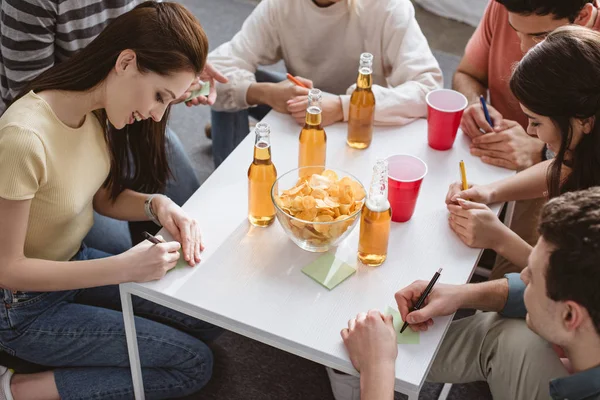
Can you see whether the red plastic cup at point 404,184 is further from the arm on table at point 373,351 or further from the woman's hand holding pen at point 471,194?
the arm on table at point 373,351

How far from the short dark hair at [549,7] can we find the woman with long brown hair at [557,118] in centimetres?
20

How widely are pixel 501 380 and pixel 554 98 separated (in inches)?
23.0

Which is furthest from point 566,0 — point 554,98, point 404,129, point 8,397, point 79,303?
point 8,397

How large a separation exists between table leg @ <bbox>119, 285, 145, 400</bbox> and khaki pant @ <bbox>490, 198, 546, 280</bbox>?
1020 millimetres

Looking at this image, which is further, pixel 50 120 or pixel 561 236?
pixel 50 120

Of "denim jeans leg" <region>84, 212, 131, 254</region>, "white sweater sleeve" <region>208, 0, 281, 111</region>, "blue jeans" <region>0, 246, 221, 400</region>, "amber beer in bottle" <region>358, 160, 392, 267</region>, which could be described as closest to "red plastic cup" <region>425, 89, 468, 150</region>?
"amber beer in bottle" <region>358, 160, 392, 267</region>

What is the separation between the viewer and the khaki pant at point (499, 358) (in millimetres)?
1366

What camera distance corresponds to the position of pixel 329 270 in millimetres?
1413

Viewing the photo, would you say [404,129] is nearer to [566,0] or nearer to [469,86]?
[469,86]

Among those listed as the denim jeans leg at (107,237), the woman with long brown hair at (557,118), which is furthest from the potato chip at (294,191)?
the denim jeans leg at (107,237)

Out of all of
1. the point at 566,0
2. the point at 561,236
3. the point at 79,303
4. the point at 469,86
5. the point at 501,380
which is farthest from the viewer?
the point at 469,86

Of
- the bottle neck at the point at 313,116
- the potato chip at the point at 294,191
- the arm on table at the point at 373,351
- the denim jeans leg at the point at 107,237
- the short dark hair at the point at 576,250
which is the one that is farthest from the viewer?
the denim jeans leg at the point at 107,237

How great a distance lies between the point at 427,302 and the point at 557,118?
1.53 ft

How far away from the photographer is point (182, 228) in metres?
1.47
